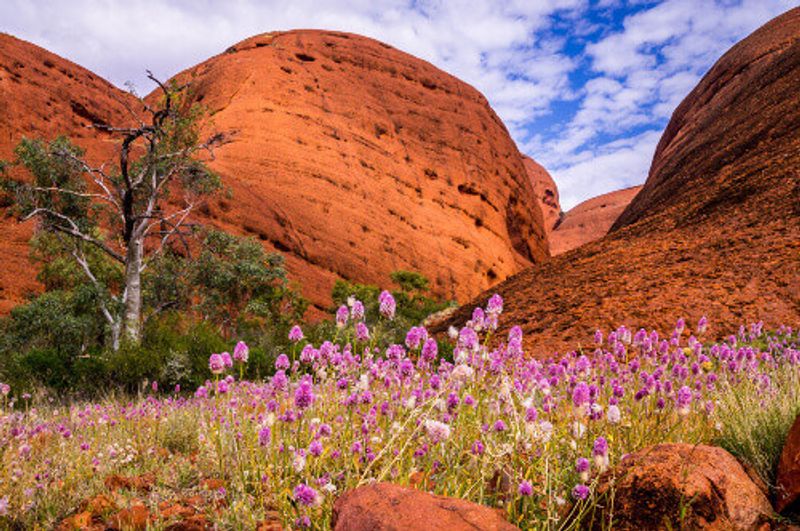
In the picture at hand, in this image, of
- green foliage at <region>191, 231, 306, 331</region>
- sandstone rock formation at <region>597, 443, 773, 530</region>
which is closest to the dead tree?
green foliage at <region>191, 231, 306, 331</region>

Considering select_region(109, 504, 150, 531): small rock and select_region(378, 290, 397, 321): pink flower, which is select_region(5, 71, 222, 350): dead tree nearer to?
select_region(109, 504, 150, 531): small rock

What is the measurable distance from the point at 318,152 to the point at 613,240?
2754cm

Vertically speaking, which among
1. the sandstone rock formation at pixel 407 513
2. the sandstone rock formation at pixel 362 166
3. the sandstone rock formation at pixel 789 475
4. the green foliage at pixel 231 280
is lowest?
the sandstone rock formation at pixel 789 475

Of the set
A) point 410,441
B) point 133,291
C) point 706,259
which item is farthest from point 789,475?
point 133,291

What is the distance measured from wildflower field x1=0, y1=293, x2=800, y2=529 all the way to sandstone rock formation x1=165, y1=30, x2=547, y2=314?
25017 mm

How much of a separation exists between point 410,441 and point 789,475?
1.69 meters

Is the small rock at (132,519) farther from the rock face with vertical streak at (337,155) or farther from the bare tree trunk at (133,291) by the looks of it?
the rock face with vertical streak at (337,155)

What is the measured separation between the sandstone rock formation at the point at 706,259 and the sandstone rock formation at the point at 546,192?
92.4 metres

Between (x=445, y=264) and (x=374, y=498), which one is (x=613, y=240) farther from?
(x=445, y=264)

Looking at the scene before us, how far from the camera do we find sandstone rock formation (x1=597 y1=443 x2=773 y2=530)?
2.03 meters

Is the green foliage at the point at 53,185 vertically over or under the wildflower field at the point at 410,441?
over

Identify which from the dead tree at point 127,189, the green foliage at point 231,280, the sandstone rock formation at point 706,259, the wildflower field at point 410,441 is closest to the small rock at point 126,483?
the wildflower field at point 410,441

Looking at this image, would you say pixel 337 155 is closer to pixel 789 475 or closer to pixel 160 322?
pixel 160 322

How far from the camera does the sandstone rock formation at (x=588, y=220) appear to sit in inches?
3681
